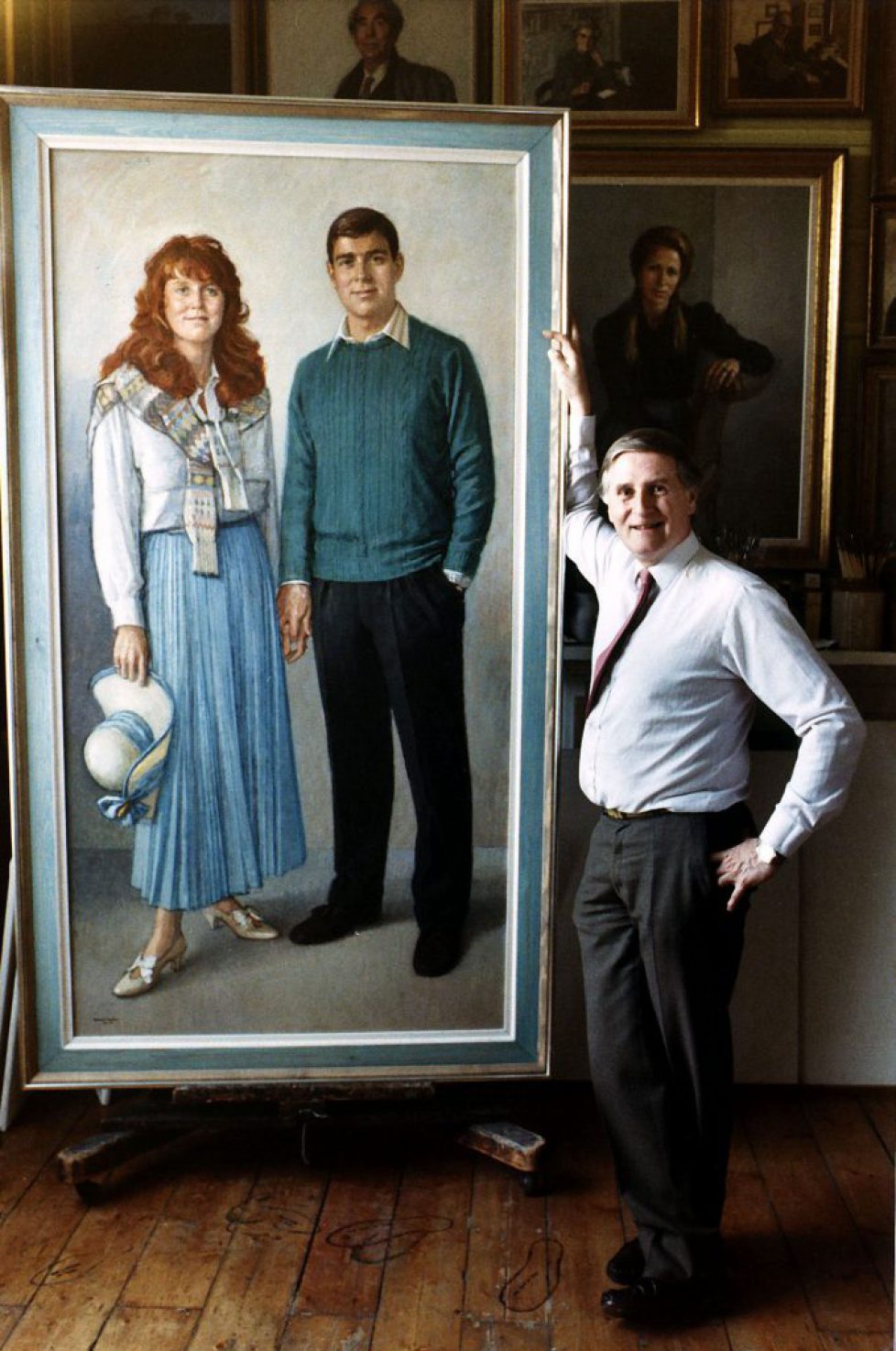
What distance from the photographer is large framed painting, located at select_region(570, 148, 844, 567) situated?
3.10 metres

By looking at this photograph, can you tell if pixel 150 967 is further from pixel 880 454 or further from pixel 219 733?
pixel 880 454

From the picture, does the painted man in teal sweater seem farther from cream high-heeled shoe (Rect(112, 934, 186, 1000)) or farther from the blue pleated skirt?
cream high-heeled shoe (Rect(112, 934, 186, 1000))

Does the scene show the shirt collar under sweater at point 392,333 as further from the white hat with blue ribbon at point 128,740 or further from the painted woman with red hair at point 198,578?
the white hat with blue ribbon at point 128,740

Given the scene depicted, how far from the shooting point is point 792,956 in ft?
10.3

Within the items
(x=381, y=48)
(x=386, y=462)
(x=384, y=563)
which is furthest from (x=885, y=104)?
(x=384, y=563)

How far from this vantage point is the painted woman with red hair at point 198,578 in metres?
2.49

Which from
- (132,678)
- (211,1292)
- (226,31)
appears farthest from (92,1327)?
(226,31)

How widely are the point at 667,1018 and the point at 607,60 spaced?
2160 millimetres

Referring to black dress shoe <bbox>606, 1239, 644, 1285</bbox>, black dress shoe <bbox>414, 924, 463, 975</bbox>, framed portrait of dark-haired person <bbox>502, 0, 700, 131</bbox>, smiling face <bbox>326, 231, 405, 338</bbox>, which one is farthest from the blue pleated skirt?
framed portrait of dark-haired person <bbox>502, 0, 700, 131</bbox>

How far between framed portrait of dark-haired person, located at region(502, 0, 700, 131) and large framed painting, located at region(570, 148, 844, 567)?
99 mm

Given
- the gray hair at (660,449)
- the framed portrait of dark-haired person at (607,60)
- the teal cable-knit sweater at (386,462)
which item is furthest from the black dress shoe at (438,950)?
the framed portrait of dark-haired person at (607,60)

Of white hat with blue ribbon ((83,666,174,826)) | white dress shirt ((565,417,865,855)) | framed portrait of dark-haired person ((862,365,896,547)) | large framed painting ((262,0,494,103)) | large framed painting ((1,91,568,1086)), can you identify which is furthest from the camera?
framed portrait of dark-haired person ((862,365,896,547))

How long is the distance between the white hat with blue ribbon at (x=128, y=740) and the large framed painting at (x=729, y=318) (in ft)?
4.19

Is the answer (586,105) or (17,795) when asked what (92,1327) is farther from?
(586,105)
